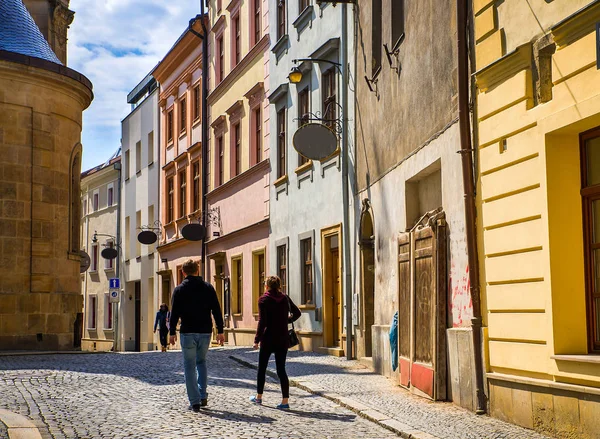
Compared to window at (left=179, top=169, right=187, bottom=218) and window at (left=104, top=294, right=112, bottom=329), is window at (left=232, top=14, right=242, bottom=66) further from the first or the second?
window at (left=104, top=294, right=112, bottom=329)

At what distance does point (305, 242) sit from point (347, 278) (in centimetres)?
433

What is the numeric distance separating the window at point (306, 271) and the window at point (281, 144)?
2637mm

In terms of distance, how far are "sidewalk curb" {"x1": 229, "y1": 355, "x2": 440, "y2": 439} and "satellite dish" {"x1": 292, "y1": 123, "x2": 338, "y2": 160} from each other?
5665 mm

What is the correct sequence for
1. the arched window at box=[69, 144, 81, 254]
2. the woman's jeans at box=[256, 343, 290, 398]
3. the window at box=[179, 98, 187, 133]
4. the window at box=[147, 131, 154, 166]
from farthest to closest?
the window at box=[147, 131, 154, 166] < the window at box=[179, 98, 187, 133] < the arched window at box=[69, 144, 81, 254] < the woman's jeans at box=[256, 343, 290, 398]

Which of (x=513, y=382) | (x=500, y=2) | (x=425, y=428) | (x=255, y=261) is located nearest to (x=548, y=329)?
(x=513, y=382)

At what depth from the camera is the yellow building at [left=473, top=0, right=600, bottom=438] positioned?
922 centimetres

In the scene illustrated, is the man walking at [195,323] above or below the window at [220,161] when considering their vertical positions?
below

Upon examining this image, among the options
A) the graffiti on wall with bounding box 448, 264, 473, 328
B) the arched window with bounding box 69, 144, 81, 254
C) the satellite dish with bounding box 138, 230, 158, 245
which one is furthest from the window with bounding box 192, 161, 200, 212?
the graffiti on wall with bounding box 448, 264, 473, 328

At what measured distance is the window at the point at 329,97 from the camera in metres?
22.2

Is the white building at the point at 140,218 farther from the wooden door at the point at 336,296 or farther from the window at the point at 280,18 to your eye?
the wooden door at the point at 336,296

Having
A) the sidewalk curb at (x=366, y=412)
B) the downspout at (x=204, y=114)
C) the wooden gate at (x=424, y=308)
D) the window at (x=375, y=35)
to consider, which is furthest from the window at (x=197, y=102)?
the wooden gate at (x=424, y=308)

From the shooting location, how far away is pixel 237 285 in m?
30.9

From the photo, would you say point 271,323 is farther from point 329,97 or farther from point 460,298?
point 329,97

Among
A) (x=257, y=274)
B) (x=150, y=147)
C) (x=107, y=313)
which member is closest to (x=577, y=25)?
(x=257, y=274)
